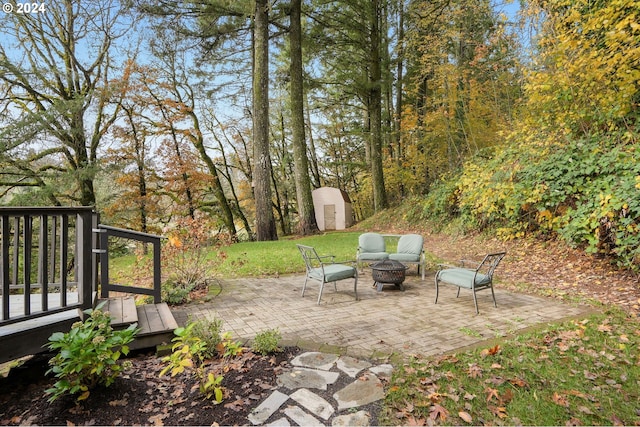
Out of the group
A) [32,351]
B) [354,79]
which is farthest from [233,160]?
[32,351]

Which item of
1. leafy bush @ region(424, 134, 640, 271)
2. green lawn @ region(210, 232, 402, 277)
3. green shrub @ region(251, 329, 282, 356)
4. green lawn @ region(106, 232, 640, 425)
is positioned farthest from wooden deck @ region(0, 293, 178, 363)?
leafy bush @ region(424, 134, 640, 271)

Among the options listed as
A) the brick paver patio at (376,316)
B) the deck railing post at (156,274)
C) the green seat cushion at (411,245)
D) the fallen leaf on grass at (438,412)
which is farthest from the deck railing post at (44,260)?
the green seat cushion at (411,245)

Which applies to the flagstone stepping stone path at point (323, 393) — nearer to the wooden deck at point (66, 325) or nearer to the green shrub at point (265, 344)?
the green shrub at point (265, 344)

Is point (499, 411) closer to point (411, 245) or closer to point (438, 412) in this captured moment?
point (438, 412)

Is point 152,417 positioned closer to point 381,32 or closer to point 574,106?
point 574,106

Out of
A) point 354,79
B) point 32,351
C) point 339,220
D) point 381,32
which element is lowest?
point 32,351

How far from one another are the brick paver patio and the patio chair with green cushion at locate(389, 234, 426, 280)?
2.21 ft

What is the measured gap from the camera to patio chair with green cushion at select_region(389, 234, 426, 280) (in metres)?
5.94

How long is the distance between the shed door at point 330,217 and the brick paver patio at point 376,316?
12.3m

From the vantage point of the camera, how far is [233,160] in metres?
19.1

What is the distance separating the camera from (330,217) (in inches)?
698

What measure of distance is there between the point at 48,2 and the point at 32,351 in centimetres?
1136

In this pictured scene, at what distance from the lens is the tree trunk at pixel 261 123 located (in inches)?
427

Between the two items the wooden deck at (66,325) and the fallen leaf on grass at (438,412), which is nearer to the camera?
the fallen leaf on grass at (438,412)
